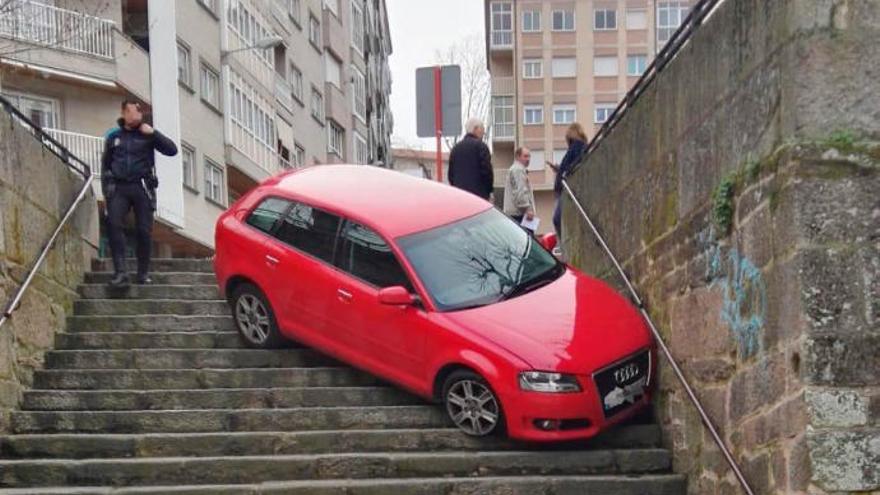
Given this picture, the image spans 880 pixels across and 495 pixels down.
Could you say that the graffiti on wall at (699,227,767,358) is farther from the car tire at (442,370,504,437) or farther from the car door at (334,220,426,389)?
the car door at (334,220,426,389)

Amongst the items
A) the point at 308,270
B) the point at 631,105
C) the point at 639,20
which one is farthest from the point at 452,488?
the point at 639,20

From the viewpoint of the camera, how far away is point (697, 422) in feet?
22.4

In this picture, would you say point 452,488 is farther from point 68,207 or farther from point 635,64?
point 635,64

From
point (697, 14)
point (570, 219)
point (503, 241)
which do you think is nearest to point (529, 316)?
point (503, 241)

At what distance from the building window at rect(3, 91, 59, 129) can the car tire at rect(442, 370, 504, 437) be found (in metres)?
19.2

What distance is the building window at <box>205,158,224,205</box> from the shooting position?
28467 millimetres

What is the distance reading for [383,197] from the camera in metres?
9.08

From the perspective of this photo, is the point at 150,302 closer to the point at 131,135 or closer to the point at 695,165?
the point at 131,135

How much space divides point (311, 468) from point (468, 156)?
229 inches

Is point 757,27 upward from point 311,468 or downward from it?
upward

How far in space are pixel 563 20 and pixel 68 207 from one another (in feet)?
163

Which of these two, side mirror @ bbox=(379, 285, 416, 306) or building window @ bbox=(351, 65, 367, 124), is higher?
building window @ bbox=(351, 65, 367, 124)

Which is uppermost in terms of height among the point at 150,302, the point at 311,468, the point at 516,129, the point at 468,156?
the point at 516,129

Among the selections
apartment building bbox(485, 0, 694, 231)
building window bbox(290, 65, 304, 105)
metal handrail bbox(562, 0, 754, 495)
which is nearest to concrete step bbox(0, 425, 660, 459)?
metal handrail bbox(562, 0, 754, 495)
